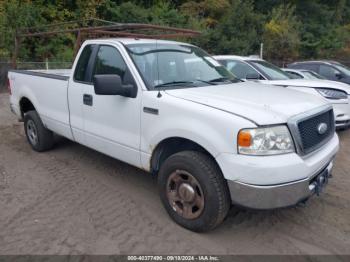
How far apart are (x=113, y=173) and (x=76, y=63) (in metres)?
1.65

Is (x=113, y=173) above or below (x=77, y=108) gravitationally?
below

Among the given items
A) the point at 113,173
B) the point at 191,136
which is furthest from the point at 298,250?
the point at 113,173

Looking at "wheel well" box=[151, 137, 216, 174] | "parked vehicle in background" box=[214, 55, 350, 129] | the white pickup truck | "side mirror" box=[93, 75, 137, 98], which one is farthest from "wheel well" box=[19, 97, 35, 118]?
"parked vehicle in background" box=[214, 55, 350, 129]

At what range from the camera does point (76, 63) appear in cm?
473

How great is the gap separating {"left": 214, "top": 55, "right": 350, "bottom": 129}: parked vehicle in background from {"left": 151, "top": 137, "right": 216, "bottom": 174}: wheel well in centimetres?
264

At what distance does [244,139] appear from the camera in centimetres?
287

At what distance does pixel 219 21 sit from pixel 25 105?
2425cm

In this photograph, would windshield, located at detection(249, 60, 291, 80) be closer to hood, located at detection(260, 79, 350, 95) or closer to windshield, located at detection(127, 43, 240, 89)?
hood, located at detection(260, 79, 350, 95)

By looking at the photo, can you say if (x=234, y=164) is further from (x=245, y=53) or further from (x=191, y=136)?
(x=245, y=53)

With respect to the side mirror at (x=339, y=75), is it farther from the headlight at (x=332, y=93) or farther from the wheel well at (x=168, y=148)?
the wheel well at (x=168, y=148)

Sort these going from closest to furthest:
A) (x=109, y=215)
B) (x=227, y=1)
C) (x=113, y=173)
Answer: (x=109, y=215), (x=113, y=173), (x=227, y=1)

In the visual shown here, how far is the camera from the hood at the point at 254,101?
9.80 feet

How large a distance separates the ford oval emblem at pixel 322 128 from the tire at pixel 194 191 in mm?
1115

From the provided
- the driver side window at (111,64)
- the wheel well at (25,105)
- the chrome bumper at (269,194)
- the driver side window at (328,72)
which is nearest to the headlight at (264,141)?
the chrome bumper at (269,194)
